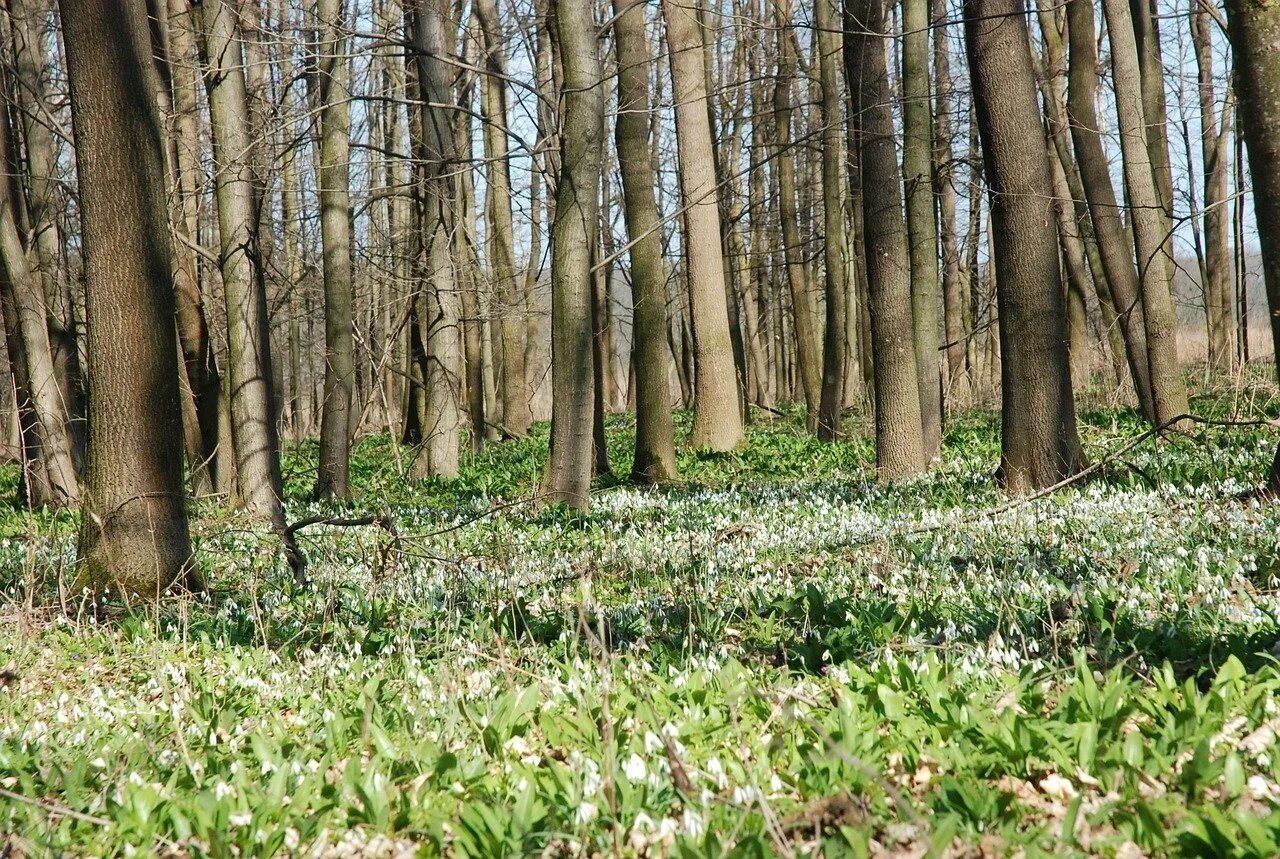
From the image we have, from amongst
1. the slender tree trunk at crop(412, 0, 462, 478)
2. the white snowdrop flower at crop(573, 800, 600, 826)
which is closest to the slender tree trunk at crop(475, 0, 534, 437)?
the slender tree trunk at crop(412, 0, 462, 478)

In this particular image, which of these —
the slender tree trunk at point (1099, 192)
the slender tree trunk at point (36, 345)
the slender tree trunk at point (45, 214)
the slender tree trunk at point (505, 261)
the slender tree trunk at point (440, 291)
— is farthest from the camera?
the slender tree trunk at point (505, 261)

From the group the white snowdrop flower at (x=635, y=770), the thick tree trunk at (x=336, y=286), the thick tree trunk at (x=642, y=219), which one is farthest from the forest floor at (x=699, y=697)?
the thick tree trunk at (x=336, y=286)

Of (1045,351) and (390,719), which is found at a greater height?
(1045,351)

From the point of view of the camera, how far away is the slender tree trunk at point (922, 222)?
13.0m

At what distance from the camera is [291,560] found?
22.8 feet

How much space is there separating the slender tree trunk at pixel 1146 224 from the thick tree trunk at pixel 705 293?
5523 mm

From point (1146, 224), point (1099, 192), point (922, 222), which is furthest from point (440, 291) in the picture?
point (1146, 224)

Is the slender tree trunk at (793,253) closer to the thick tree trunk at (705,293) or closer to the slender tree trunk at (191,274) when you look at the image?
the thick tree trunk at (705,293)

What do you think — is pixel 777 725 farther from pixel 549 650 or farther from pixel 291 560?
pixel 291 560

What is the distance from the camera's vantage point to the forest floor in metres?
2.93

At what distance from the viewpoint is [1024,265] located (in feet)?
29.6

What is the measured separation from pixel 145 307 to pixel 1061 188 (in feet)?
55.2

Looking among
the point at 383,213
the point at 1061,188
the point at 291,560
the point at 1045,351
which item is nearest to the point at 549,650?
the point at 291,560

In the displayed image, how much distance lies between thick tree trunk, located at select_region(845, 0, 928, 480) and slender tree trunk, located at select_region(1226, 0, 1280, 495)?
15.0 feet
